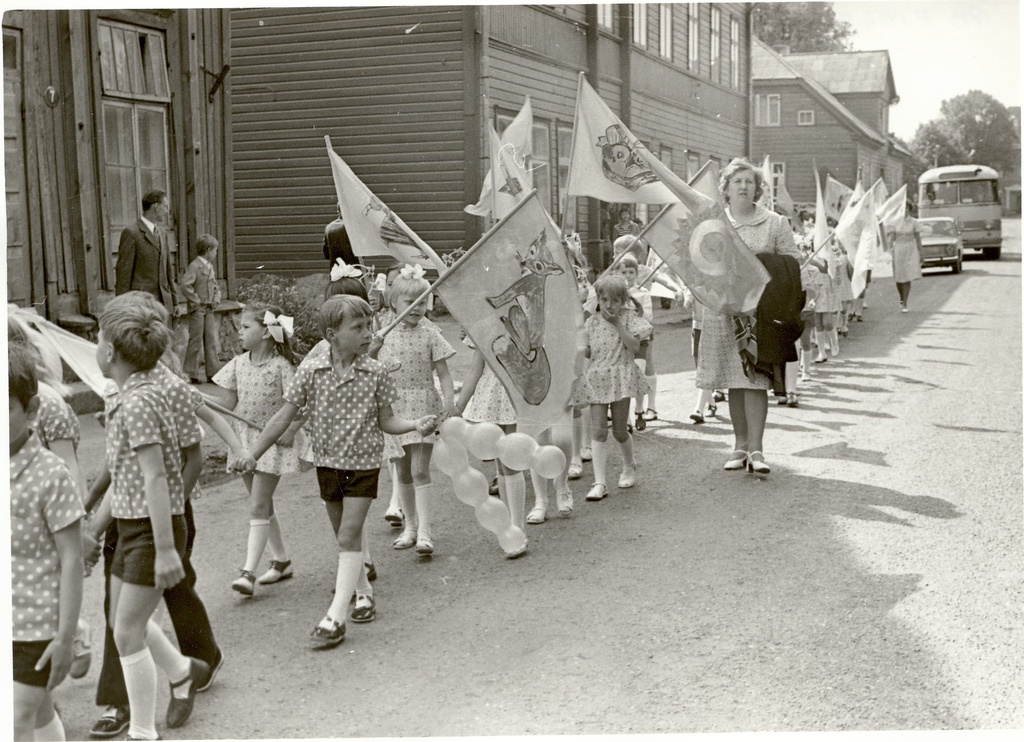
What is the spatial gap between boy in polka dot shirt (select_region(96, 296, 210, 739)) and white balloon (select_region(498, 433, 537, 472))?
182 cm

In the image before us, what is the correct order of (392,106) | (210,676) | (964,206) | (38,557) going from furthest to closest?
(964,206), (392,106), (210,676), (38,557)

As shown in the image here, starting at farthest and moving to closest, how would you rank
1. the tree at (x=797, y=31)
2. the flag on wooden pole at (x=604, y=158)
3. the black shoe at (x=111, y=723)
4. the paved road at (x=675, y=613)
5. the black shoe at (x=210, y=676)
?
the tree at (x=797, y=31), the flag on wooden pole at (x=604, y=158), the black shoe at (x=210, y=676), the paved road at (x=675, y=613), the black shoe at (x=111, y=723)

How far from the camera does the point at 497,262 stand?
191 inches

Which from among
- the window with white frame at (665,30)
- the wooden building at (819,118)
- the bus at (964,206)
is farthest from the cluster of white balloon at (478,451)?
the wooden building at (819,118)

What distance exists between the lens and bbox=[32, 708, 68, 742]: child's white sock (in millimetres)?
3422

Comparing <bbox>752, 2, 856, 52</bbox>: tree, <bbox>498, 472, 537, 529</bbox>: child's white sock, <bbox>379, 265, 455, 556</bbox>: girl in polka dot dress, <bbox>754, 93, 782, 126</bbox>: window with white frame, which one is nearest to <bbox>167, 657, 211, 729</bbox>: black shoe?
<bbox>379, 265, 455, 556</bbox>: girl in polka dot dress

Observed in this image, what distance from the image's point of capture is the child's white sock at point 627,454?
24.2ft

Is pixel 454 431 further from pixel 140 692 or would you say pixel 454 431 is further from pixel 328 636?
pixel 140 692

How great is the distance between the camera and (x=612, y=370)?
720 centimetres

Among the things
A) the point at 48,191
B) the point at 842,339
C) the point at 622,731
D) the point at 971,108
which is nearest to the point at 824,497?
the point at 971,108

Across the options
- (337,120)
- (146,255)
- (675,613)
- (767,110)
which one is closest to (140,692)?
(675,613)

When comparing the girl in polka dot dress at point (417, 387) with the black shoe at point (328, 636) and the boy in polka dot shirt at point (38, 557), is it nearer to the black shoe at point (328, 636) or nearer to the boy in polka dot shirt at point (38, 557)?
the black shoe at point (328, 636)

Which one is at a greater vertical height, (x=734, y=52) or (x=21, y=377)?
(x=734, y=52)

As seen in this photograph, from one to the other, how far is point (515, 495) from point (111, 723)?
9.02 ft
